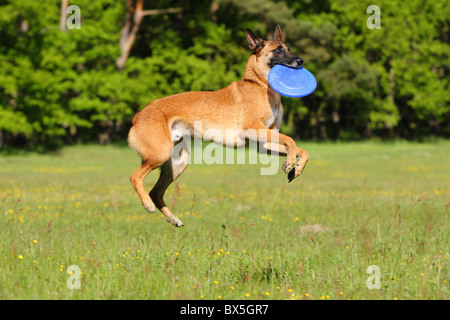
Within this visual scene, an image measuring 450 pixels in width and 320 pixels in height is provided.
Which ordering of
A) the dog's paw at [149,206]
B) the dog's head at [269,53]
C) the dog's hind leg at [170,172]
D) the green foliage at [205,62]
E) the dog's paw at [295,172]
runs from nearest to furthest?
the dog's paw at [295,172] < the dog's paw at [149,206] < the dog's head at [269,53] < the dog's hind leg at [170,172] < the green foliage at [205,62]

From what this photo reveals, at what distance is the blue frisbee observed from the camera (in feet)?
19.3

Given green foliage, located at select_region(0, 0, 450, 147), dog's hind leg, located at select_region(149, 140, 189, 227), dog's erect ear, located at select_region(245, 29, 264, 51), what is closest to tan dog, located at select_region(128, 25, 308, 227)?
dog's erect ear, located at select_region(245, 29, 264, 51)

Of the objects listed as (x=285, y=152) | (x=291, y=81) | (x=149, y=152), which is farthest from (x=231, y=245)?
(x=291, y=81)

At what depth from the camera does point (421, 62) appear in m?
38.6

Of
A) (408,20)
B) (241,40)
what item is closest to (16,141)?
(241,40)

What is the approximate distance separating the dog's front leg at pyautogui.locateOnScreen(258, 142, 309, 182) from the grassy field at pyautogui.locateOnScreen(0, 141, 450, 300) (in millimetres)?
848

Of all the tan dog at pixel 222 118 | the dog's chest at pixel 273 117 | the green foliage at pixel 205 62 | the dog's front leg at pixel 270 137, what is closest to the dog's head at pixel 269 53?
the tan dog at pixel 222 118

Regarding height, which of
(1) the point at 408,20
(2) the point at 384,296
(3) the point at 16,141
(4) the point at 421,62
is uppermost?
(1) the point at 408,20

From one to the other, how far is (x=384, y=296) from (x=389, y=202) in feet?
23.7

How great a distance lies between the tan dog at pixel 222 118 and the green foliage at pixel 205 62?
79.4 feet

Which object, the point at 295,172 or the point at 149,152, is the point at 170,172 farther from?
the point at 295,172

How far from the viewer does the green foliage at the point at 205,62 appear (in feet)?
97.7

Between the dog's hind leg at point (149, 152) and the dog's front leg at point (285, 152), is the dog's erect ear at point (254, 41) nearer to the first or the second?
the dog's front leg at point (285, 152)

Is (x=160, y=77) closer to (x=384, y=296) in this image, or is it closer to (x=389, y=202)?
(x=389, y=202)
